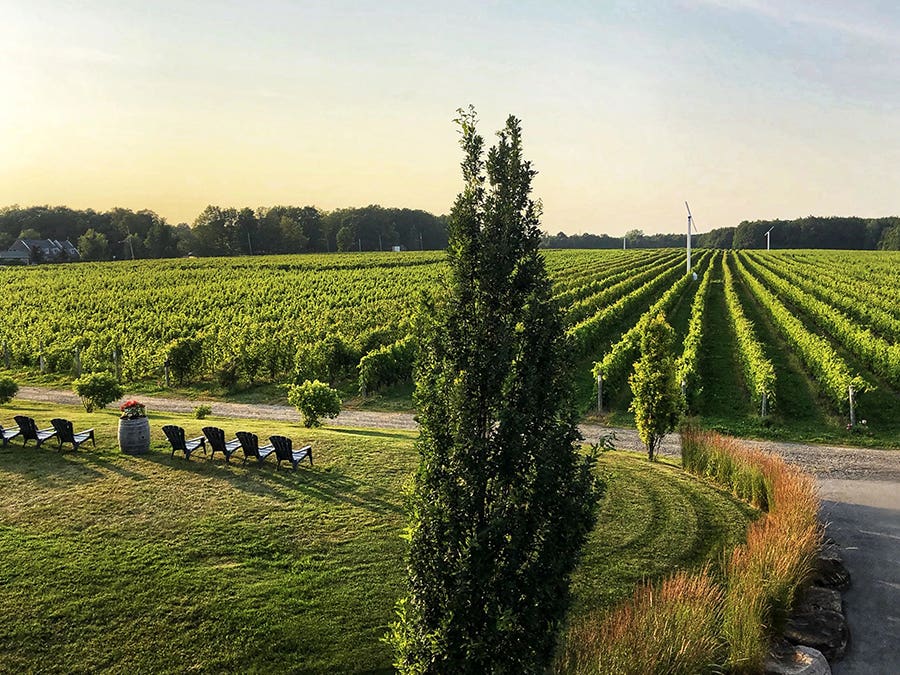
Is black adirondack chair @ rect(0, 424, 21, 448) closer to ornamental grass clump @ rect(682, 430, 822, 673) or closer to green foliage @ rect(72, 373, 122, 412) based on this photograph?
green foliage @ rect(72, 373, 122, 412)

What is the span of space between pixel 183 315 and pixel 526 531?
146ft

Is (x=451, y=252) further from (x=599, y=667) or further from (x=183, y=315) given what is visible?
(x=183, y=315)

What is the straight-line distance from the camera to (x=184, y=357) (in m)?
28.1

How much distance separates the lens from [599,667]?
6.20 metres

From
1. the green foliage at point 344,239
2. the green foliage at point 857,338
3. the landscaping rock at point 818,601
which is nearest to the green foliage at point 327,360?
the landscaping rock at point 818,601

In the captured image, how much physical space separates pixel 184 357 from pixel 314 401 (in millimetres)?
13384

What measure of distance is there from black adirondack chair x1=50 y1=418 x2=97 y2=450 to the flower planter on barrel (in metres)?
1.13

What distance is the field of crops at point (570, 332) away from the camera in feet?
73.0

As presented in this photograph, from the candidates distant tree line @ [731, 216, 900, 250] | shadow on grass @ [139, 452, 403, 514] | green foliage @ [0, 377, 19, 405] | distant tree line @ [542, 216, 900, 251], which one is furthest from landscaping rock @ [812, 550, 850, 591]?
distant tree line @ [731, 216, 900, 250]

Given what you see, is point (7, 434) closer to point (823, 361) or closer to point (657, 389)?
point (657, 389)

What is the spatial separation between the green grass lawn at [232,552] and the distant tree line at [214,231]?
107 m

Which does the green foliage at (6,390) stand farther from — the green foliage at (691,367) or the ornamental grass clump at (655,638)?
the green foliage at (691,367)

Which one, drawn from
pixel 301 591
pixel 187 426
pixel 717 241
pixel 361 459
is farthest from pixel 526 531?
pixel 717 241

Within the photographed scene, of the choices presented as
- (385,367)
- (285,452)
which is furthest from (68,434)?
(385,367)
